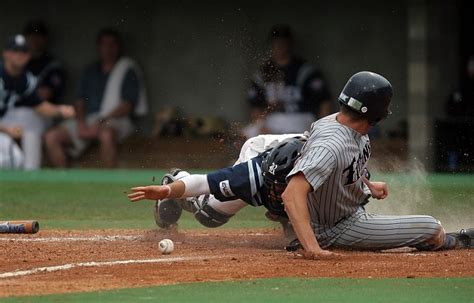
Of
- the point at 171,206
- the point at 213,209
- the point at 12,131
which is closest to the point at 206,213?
the point at 213,209

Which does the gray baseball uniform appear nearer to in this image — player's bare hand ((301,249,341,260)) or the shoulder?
the shoulder

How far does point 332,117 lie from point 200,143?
9825 millimetres

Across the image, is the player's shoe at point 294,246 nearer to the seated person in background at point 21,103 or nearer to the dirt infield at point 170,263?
the dirt infield at point 170,263

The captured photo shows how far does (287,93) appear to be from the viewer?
16750mm

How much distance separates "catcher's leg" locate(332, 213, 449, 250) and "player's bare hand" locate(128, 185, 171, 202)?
112cm

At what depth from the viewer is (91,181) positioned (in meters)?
14.6

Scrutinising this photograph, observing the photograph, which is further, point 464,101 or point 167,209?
point 464,101

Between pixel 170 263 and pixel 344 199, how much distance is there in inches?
48.0

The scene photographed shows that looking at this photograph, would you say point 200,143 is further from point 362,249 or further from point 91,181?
point 362,249

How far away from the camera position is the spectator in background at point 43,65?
17859 millimetres

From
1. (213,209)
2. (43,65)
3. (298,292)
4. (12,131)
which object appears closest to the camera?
(298,292)

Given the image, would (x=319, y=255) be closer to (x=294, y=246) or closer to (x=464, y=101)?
(x=294, y=246)

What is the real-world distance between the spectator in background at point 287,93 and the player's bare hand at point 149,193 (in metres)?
8.90

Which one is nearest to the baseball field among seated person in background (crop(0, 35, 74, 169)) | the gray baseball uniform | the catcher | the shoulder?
the gray baseball uniform
